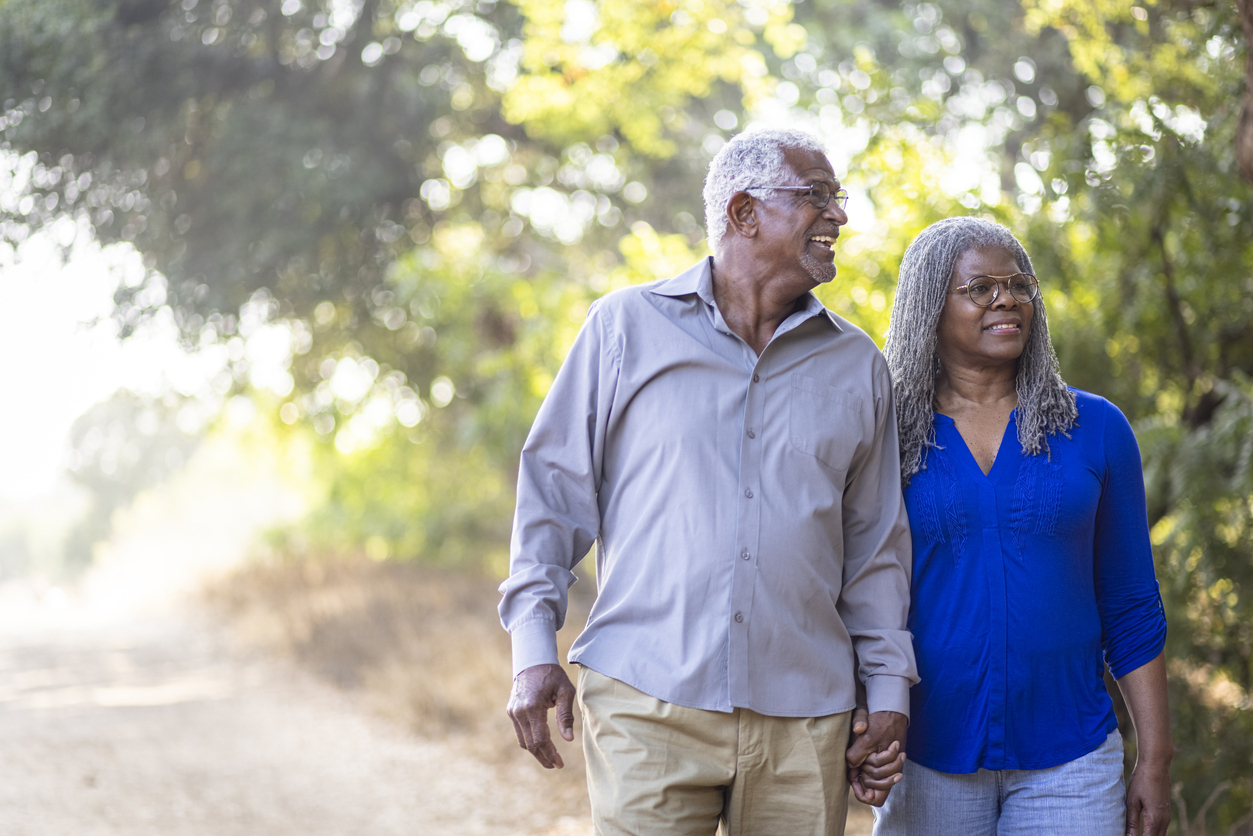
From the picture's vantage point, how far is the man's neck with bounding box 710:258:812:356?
257 cm

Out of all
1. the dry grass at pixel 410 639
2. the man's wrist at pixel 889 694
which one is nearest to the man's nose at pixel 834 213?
the man's wrist at pixel 889 694

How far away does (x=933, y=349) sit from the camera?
259cm

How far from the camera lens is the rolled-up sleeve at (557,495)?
7.78 ft

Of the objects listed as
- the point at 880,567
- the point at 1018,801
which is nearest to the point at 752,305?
the point at 880,567

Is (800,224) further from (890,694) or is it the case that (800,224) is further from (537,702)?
(537,702)

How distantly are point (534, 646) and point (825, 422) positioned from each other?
0.79 meters

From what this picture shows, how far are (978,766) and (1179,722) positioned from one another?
3.02m

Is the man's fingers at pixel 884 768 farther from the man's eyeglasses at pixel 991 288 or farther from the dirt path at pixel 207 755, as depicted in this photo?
the dirt path at pixel 207 755

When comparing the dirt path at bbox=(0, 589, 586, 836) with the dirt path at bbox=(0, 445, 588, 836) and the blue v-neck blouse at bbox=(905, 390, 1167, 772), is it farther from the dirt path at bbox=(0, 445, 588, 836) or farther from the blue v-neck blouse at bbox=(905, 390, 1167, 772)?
the blue v-neck blouse at bbox=(905, 390, 1167, 772)

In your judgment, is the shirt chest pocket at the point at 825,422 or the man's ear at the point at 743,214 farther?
the man's ear at the point at 743,214

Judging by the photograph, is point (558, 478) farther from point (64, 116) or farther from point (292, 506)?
point (292, 506)

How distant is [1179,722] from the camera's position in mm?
4816

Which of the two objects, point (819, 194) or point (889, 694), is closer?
point (889, 694)

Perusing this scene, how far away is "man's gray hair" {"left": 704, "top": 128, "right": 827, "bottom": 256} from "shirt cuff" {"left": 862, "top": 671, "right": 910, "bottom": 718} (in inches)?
41.5
